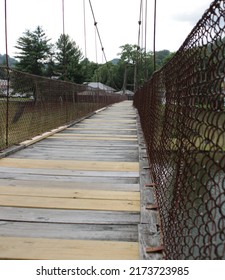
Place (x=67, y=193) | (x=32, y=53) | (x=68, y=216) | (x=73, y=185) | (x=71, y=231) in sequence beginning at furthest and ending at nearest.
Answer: (x=32, y=53)
(x=73, y=185)
(x=67, y=193)
(x=68, y=216)
(x=71, y=231)

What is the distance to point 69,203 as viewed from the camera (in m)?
1.79

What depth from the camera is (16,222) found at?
1.55 meters

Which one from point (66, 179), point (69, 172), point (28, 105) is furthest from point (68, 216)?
point (28, 105)

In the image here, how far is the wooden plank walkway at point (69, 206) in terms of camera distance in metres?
1.33

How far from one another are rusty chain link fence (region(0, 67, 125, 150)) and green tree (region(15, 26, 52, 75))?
25507 millimetres

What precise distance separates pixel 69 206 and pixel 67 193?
197 mm

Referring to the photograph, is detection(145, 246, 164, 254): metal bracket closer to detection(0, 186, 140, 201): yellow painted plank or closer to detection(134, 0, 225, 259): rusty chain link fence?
detection(134, 0, 225, 259): rusty chain link fence

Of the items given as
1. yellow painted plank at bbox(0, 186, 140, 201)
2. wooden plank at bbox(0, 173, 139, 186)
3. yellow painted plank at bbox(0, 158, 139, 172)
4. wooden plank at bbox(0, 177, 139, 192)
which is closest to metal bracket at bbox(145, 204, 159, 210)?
yellow painted plank at bbox(0, 186, 140, 201)

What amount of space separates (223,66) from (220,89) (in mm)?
48

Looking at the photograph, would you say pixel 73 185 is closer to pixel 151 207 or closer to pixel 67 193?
pixel 67 193

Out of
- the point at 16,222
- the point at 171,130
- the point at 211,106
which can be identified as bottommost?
the point at 16,222

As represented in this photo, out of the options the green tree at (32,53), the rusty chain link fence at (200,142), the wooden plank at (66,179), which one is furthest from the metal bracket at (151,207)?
the green tree at (32,53)
